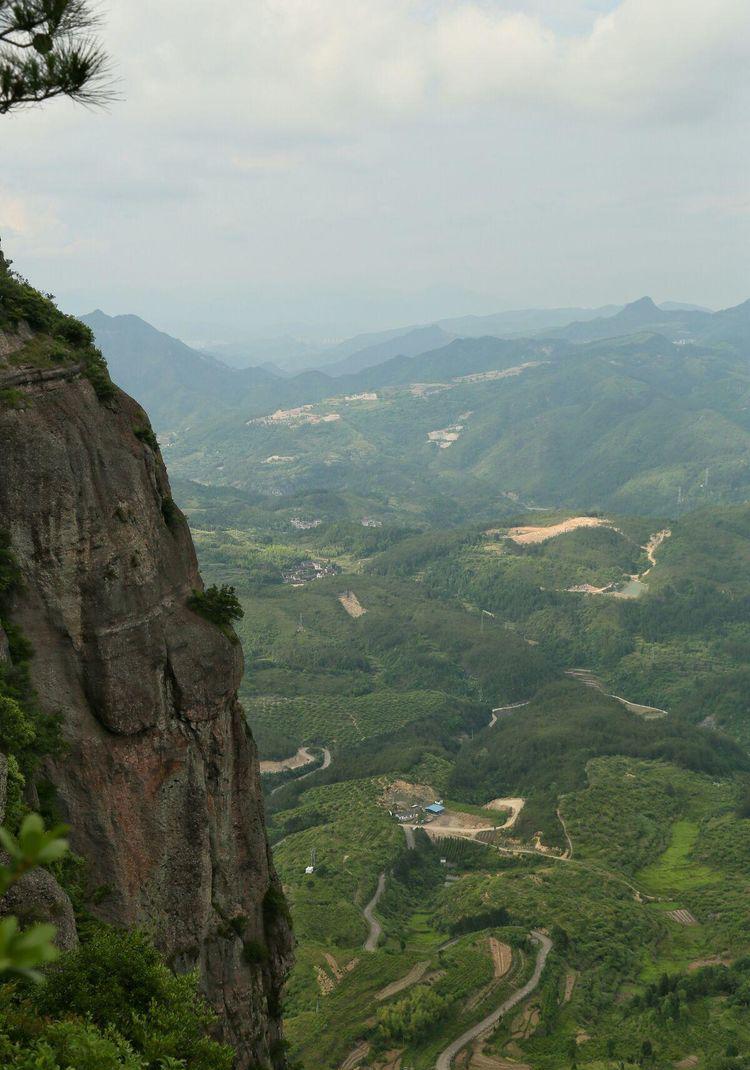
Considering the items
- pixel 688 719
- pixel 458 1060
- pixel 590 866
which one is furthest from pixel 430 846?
pixel 688 719

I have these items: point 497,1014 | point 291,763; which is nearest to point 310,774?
point 291,763

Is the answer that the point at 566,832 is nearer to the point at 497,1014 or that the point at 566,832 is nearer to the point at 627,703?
the point at 497,1014

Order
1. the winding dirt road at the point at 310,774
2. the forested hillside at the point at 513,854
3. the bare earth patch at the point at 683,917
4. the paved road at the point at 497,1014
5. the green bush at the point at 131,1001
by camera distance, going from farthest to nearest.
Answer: the winding dirt road at the point at 310,774
the bare earth patch at the point at 683,917
the forested hillside at the point at 513,854
the paved road at the point at 497,1014
the green bush at the point at 131,1001

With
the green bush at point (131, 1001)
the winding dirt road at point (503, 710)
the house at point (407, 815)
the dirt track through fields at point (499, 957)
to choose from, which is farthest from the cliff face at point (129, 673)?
the winding dirt road at point (503, 710)

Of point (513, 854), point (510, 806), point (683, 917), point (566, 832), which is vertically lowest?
point (510, 806)

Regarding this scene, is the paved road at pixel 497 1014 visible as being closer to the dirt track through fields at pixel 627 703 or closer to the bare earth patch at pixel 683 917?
the bare earth patch at pixel 683 917

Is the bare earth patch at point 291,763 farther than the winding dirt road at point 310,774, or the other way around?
the bare earth patch at point 291,763

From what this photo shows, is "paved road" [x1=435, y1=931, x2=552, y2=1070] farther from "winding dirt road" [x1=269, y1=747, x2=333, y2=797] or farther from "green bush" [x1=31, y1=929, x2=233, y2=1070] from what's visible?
"winding dirt road" [x1=269, y1=747, x2=333, y2=797]

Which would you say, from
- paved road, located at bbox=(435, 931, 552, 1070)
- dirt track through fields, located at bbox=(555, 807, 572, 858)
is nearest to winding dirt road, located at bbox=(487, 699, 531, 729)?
dirt track through fields, located at bbox=(555, 807, 572, 858)
